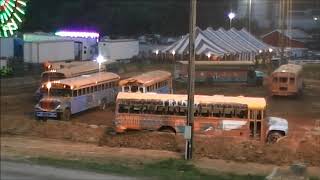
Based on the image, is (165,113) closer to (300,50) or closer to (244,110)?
(244,110)

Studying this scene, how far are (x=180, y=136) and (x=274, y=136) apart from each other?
4.11 m

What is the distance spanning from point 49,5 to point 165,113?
37.0 meters

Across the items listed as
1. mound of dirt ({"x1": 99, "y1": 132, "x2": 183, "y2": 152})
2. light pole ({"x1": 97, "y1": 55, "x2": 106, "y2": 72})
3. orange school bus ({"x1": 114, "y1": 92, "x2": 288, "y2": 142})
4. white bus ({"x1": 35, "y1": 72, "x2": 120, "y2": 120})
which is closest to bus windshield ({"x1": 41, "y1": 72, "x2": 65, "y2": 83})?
white bus ({"x1": 35, "y1": 72, "x2": 120, "y2": 120})

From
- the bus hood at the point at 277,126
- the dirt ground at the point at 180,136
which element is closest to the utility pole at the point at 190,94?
the dirt ground at the point at 180,136

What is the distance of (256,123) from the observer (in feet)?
81.5

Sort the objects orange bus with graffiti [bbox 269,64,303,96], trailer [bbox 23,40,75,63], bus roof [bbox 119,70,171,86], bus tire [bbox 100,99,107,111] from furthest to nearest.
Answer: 1. trailer [bbox 23,40,75,63]
2. orange bus with graffiti [bbox 269,64,303,96]
3. bus tire [bbox 100,99,107,111]
4. bus roof [bbox 119,70,171,86]

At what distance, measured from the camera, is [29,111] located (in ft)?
118

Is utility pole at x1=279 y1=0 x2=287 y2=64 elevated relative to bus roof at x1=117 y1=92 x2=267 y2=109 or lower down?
elevated

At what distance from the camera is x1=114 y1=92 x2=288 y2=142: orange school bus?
24844 mm

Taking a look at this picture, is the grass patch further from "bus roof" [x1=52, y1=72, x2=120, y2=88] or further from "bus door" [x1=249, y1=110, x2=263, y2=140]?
"bus roof" [x1=52, y1=72, x2=120, y2=88]

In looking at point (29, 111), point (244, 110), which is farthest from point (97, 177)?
point (29, 111)

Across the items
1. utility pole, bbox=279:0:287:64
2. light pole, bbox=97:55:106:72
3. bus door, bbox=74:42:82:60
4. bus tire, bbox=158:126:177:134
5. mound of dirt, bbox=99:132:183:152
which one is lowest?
mound of dirt, bbox=99:132:183:152

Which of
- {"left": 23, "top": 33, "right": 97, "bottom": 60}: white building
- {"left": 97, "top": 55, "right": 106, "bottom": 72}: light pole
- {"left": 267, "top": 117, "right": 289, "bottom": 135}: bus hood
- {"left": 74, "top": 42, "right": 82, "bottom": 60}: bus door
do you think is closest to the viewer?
{"left": 267, "top": 117, "right": 289, "bottom": 135}: bus hood

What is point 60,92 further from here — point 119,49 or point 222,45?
point 222,45
